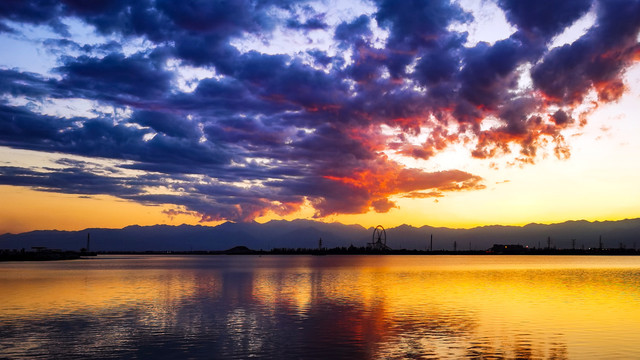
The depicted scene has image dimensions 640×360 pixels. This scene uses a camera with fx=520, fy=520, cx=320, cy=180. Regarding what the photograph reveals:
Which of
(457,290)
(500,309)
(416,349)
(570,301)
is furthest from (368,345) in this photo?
(457,290)

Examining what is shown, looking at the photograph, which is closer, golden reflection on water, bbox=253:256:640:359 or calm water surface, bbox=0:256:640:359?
calm water surface, bbox=0:256:640:359

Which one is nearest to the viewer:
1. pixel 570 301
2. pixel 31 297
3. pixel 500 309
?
pixel 500 309

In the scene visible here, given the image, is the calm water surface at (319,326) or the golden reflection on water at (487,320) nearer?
the calm water surface at (319,326)

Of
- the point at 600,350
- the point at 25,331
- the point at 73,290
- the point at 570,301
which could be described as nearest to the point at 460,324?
the point at 600,350

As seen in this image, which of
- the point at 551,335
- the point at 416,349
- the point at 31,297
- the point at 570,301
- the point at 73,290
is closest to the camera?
the point at 416,349

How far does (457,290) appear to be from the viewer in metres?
79.2

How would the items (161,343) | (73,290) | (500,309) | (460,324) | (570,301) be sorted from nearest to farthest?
1. (161,343)
2. (460,324)
3. (500,309)
4. (570,301)
5. (73,290)

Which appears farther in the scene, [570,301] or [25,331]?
[570,301]

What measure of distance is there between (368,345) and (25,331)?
1034 inches

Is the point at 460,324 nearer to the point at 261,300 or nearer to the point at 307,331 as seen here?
the point at 307,331

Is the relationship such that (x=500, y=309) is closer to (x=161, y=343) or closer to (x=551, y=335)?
(x=551, y=335)

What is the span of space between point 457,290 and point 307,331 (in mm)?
44944

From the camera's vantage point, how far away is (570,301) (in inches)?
2440

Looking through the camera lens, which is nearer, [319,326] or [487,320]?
[319,326]
